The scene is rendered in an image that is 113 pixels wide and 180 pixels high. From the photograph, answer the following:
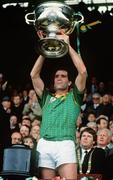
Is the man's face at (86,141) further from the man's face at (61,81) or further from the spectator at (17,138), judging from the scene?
the man's face at (61,81)

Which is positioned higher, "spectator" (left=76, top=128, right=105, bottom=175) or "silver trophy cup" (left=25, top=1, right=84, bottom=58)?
"silver trophy cup" (left=25, top=1, right=84, bottom=58)

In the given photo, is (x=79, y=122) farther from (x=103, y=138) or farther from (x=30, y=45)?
(x=30, y=45)

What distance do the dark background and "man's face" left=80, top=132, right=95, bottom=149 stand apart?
570 centimetres

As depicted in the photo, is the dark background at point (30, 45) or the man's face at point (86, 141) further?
the dark background at point (30, 45)

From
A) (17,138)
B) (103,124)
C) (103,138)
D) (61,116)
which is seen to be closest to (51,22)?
(61,116)

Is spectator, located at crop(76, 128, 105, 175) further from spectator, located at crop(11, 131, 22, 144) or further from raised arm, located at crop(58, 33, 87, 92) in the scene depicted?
raised arm, located at crop(58, 33, 87, 92)

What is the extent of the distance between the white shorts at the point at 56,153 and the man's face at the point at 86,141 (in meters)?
1.77

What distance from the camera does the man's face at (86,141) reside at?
225 inches

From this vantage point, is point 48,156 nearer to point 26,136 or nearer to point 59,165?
point 59,165

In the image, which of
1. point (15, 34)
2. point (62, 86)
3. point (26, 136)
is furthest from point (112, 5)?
point (62, 86)

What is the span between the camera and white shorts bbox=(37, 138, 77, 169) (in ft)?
12.7

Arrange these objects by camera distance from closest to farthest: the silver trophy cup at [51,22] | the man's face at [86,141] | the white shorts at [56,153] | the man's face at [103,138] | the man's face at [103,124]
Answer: the white shorts at [56,153] → the silver trophy cup at [51,22] → the man's face at [86,141] → the man's face at [103,138] → the man's face at [103,124]

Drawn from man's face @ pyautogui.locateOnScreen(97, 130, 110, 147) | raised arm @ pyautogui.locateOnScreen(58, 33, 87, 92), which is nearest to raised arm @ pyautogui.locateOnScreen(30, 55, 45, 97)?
raised arm @ pyautogui.locateOnScreen(58, 33, 87, 92)

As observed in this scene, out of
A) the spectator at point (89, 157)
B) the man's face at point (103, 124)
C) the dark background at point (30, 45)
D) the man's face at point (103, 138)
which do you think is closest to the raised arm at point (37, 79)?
the spectator at point (89, 157)
